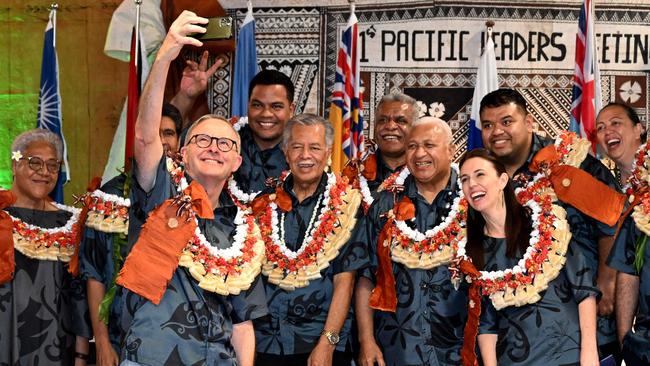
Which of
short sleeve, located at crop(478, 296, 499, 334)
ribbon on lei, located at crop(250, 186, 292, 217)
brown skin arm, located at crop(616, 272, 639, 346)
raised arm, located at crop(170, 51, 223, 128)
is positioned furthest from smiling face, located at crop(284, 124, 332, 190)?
raised arm, located at crop(170, 51, 223, 128)

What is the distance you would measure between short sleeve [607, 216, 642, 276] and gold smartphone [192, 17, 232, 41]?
11.0ft

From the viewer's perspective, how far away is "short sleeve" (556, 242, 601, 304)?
11.5 feet

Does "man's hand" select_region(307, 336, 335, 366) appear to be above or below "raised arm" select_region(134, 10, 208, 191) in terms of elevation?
below

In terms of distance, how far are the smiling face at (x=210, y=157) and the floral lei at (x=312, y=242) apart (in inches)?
28.6

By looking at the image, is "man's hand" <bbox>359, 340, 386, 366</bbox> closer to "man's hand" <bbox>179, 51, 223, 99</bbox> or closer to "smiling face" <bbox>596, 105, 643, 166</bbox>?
"smiling face" <bbox>596, 105, 643, 166</bbox>

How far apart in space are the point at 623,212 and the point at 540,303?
2.57 ft

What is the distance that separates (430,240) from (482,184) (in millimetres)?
454

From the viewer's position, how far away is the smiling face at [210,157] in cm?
333

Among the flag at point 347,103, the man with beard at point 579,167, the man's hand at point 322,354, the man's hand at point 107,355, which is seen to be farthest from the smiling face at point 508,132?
the flag at point 347,103

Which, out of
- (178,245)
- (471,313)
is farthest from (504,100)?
(178,245)

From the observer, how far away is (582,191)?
4027 millimetres

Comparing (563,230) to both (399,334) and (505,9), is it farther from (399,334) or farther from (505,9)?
(505,9)

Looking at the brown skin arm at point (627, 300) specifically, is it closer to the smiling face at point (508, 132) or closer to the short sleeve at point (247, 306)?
the smiling face at point (508, 132)

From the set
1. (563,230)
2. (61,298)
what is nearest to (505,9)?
(563,230)
